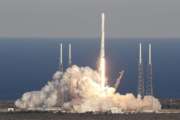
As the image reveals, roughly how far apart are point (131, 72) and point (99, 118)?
9250 centimetres

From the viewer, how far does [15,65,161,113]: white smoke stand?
109750 mm

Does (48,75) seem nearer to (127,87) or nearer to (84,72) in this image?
(127,87)

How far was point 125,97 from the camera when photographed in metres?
111

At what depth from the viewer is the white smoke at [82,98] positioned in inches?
4321

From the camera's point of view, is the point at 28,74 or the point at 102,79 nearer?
the point at 102,79

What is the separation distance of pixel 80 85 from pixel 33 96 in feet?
20.3

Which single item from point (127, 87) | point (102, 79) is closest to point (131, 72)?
point (127, 87)

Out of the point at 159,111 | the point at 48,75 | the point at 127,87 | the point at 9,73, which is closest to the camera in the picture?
the point at 159,111

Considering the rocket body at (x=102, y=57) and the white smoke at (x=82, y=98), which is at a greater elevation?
the rocket body at (x=102, y=57)

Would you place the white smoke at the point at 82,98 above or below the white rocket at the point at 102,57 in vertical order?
below

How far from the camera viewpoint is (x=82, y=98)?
362 ft

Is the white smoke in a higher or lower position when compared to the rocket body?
lower

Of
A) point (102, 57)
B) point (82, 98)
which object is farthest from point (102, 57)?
point (82, 98)

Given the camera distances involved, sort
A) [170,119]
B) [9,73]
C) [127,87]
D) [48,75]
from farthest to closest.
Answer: [9,73] → [48,75] → [127,87] → [170,119]
